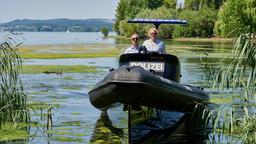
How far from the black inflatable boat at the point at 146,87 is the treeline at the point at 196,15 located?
114ft

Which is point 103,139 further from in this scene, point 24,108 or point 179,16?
point 179,16

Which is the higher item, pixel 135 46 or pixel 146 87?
pixel 135 46

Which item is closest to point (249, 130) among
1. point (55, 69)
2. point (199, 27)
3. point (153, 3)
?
point (55, 69)

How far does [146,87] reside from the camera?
32.3 ft

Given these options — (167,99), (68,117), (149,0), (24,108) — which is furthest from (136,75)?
(149,0)

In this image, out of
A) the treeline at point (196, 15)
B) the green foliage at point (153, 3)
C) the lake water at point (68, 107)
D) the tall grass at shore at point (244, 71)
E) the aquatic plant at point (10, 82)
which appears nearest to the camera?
the tall grass at shore at point (244, 71)

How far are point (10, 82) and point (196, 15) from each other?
290ft

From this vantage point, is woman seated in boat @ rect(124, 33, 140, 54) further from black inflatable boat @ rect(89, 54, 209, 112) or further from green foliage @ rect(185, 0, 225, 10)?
green foliage @ rect(185, 0, 225, 10)

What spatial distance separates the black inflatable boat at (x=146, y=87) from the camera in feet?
32.1

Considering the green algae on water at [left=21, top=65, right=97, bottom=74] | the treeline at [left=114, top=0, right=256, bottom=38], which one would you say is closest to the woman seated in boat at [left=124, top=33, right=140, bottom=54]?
the green algae on water at [left=21, top=65, right=97, bottom=74]

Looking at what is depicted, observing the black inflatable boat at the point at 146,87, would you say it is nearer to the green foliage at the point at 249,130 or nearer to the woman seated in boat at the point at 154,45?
the woman seated in boat at the point at 154,45

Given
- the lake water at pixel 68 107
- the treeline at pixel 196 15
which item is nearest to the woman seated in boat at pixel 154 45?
the lake water at pixel 68 107

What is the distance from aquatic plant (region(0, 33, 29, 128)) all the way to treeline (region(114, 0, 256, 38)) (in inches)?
1504

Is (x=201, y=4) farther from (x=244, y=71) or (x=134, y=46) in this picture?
(x=244, y=71)
